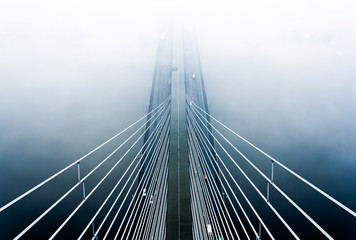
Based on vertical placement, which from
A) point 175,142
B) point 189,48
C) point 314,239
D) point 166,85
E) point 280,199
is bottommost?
point 314,239

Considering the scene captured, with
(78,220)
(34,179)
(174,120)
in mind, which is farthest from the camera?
(34,179)

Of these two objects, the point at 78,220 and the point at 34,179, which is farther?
the point at 34,179

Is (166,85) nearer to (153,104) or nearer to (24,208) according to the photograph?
(153,104)

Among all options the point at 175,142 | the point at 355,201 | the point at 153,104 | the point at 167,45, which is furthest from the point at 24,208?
the point at 355,201

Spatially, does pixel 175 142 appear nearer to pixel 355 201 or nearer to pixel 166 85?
pixel 166 85

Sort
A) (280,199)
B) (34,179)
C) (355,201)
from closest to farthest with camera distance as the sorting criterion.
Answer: (280,199) < (355,201) < (34,179)

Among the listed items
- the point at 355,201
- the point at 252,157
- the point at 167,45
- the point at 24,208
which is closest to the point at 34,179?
the point at 24,208

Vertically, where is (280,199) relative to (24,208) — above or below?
above

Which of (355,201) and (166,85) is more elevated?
(166,85)

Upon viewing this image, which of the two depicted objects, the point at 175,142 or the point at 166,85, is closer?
the point at 175,142
